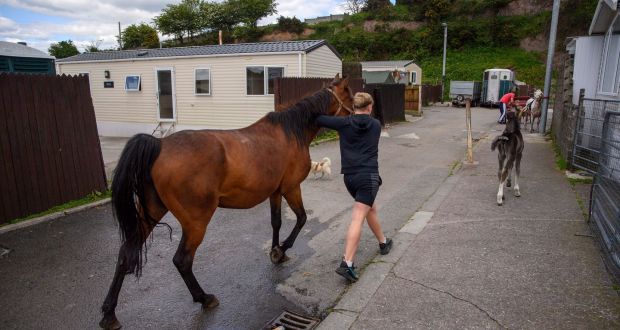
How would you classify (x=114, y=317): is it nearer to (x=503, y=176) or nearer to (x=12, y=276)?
(x=12, y=276)

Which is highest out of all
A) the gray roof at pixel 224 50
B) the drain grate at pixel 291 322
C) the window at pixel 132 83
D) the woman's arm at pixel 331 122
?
the gray roof at pixel 224 50

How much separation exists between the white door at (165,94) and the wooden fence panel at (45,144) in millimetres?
10306

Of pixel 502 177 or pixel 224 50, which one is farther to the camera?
pixel 224 50

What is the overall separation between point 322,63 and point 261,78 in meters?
2.62

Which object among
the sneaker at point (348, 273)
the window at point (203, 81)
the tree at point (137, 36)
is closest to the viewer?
the sneaker at point (348, 273)

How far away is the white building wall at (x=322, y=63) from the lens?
14953 millimetres

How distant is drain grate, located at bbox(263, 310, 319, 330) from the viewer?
3195 millimetres

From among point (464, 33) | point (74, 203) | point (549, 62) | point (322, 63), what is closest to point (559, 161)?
point (549, 62)

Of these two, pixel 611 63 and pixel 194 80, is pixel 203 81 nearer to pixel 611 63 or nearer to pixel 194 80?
pixel 194 80

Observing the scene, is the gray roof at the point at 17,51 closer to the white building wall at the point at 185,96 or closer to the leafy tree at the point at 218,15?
the white building wall at the point at 185,96

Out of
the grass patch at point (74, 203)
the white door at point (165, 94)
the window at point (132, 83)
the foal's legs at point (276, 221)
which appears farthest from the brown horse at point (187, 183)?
the window at point (132, 83)

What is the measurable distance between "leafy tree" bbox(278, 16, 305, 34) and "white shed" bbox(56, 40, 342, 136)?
49784 millimetres

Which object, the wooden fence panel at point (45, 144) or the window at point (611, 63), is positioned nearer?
the wooden fence panel at point (45, 144)

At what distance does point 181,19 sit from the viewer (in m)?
68.7
